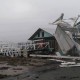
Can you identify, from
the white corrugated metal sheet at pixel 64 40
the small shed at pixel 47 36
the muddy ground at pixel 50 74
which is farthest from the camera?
the small shed at pixel 47 36

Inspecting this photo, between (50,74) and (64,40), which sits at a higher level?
(64,40)

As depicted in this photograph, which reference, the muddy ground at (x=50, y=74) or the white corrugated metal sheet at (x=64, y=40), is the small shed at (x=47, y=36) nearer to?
the white corrugated metal sheet at (x=64, y=40)

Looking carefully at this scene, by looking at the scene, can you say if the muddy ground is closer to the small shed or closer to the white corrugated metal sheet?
the white corrugated metal sheet

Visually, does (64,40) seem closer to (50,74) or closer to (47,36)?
(50,74)

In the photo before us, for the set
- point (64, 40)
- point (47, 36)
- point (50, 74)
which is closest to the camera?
point (50, 74)

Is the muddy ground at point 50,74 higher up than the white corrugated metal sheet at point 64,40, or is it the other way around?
the white corrugated metal sheet at point 64,40

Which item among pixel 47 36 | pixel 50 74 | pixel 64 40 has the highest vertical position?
pixel 47 36

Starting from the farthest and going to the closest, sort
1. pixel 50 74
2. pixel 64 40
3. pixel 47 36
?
pixel 47 36 → pixel 64 40 → pixel 50 74

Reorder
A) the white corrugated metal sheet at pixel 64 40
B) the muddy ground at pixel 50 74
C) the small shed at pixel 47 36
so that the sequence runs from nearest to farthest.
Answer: the muddy ground at pixel 50 74 → the white corrugated metal sheet at pixel 64 40 → the small shed at pixel 47 36

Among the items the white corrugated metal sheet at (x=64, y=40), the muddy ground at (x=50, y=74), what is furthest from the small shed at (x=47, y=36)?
the muddy ground at (x=50, y=74)

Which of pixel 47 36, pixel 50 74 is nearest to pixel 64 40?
pixel 50 74

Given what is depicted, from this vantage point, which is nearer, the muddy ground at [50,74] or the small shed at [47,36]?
the muddy ground at [50,74]

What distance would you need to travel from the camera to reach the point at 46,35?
1681 inches

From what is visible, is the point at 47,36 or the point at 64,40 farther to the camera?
the point at 47,36
